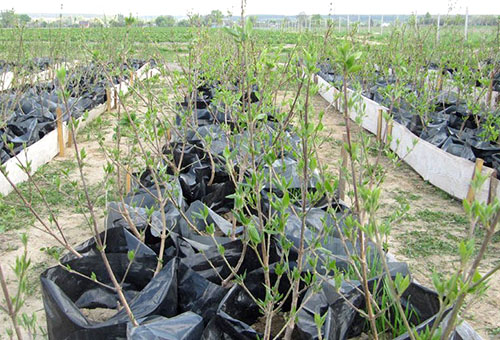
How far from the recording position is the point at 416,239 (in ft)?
12.5

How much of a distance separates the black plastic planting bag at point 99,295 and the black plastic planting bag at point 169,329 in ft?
0.29

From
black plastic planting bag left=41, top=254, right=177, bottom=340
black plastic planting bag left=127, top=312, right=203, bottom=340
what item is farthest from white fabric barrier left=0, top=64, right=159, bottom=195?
black plastic planting bag left=127, top=312, right=203, bottom=340

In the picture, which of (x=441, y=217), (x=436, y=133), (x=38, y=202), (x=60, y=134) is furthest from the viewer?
(x=60, y=134)

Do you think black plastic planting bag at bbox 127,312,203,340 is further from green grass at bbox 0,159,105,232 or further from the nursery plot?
green grass at bbox 0,159,105,232

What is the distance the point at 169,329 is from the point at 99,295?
71 centimetres

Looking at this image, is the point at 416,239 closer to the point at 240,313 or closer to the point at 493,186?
the point at 493,186

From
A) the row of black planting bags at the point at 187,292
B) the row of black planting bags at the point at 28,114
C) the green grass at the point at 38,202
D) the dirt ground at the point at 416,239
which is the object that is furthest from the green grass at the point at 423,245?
the row of black planting bags at the point at 28,114

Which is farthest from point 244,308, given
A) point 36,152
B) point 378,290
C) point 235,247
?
point 36,152

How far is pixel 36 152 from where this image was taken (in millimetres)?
5141

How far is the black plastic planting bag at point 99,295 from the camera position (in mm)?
2057

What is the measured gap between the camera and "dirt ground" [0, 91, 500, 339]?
2.93 metres

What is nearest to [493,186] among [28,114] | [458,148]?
[458,148]

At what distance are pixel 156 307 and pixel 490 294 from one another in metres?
2.09

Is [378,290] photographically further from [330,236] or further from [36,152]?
[36,152]
